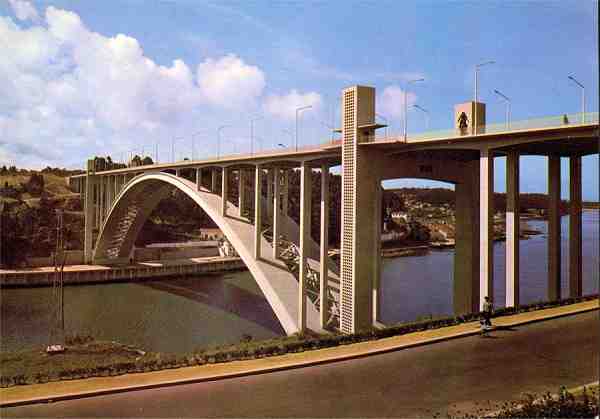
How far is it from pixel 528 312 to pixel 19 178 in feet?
250

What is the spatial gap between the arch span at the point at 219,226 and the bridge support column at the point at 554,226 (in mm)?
8860

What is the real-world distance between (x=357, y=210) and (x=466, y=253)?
16.1ft

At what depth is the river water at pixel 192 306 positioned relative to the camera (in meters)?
25.3

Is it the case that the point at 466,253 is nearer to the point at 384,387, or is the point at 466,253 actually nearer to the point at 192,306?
the point at 384,387

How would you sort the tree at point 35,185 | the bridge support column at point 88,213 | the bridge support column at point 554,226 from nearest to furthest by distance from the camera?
the bridge support column at point 554,226 < the bridge support column at point 88,213 < the tree at point 35,185

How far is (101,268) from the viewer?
47.0 meters

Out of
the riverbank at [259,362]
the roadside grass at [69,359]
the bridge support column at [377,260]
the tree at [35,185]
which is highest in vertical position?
the tree at [35,185]

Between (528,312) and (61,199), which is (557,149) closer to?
(528,312)

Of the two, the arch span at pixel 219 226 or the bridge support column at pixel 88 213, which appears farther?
the bridge support column at pixel 88 213

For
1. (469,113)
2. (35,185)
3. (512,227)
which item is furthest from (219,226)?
(35,185)

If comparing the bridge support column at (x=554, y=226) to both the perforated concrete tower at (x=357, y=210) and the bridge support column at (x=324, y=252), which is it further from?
the bridge support column at (x=324, y=252)

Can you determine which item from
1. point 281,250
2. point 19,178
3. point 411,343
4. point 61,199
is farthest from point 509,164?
point 19,178

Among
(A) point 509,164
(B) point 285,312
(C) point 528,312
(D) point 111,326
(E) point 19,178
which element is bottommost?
(D) point 111,326

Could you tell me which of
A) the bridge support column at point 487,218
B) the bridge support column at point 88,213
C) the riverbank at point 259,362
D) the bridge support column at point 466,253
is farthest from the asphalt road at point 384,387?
the bridge support column at point 88,213
